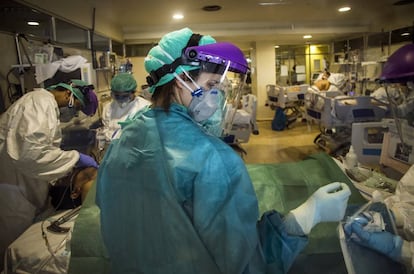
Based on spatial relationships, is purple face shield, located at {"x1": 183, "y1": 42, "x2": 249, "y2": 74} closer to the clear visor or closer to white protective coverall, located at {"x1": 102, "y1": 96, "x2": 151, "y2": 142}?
the clear visor

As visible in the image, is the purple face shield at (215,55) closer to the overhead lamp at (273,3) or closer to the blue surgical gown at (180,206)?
the blue surgical gown at (180,206)

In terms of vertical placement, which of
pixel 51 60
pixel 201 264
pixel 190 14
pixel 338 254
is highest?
pixel 190 14

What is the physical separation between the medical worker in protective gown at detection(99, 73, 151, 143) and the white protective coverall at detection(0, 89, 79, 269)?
3.44 ft

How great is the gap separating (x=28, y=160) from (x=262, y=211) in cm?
127

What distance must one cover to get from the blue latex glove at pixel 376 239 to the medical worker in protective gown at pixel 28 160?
1563 mm

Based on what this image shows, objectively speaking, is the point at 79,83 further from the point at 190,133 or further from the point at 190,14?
the point at 190,14

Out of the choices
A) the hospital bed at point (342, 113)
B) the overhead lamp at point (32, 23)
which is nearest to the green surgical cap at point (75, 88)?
the overhead lamp at point (32, 23)

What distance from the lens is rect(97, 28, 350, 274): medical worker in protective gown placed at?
781 millimetres

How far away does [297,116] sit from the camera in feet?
23.7

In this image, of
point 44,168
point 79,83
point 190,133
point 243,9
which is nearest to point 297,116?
point 243,9

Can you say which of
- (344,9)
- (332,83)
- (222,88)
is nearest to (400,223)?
(222,88)

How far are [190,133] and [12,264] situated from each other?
4.32ft

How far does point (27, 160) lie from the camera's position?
169 centimetres

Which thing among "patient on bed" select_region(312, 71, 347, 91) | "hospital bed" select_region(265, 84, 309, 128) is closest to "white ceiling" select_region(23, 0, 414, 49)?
"patient on bed" select_region(312, 71, 347, 91)
